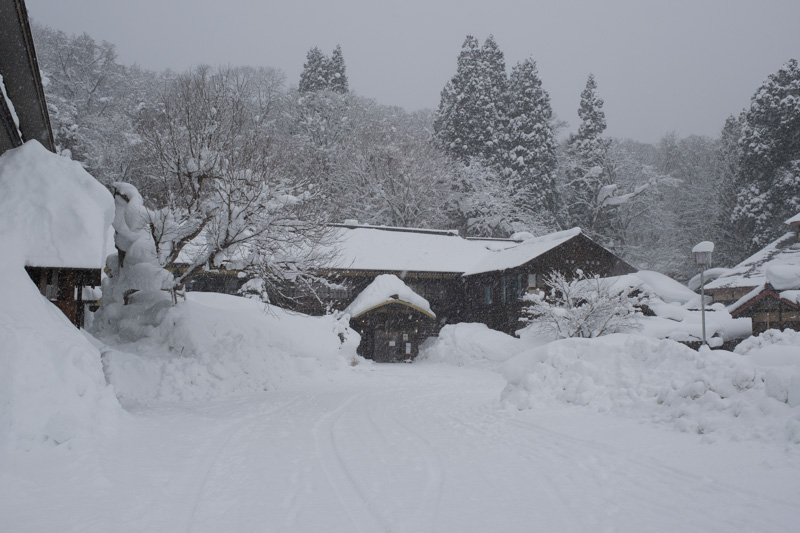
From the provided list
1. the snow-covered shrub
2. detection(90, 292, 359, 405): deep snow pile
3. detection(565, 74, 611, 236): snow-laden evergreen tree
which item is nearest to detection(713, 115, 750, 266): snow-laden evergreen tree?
detection(565, 74, 611, 236): snow-laden evergreen tree

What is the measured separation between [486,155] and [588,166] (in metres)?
7.56

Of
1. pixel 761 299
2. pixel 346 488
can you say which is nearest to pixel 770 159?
pixel 761 299

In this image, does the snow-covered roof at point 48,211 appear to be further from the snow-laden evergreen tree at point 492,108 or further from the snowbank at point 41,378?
the snow-laden evergreen tree at point 492,108

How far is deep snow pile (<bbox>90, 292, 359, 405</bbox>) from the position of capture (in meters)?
13.0

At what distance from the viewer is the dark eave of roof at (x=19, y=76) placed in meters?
7.55

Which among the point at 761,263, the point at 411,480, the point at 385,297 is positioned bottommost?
the point at 411,480

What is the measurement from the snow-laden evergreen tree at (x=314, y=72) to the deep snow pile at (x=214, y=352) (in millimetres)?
29649

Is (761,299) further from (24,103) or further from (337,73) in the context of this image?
(337,73)

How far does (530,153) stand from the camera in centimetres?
3784

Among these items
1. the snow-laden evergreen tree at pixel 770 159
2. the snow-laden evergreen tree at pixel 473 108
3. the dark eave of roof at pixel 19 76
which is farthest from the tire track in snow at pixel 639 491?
the snow-laden evergreen tree at pixel 473 108

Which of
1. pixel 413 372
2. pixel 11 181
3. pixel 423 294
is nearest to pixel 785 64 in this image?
pixel 423 294

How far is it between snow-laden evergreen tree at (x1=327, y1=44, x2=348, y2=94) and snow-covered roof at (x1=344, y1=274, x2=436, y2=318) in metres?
24.1

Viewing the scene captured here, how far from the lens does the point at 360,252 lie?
27.5 m

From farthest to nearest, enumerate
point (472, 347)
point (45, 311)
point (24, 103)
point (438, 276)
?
point (438, 276)
point (472, 347)
point (24, 103)
point (45, 311)
